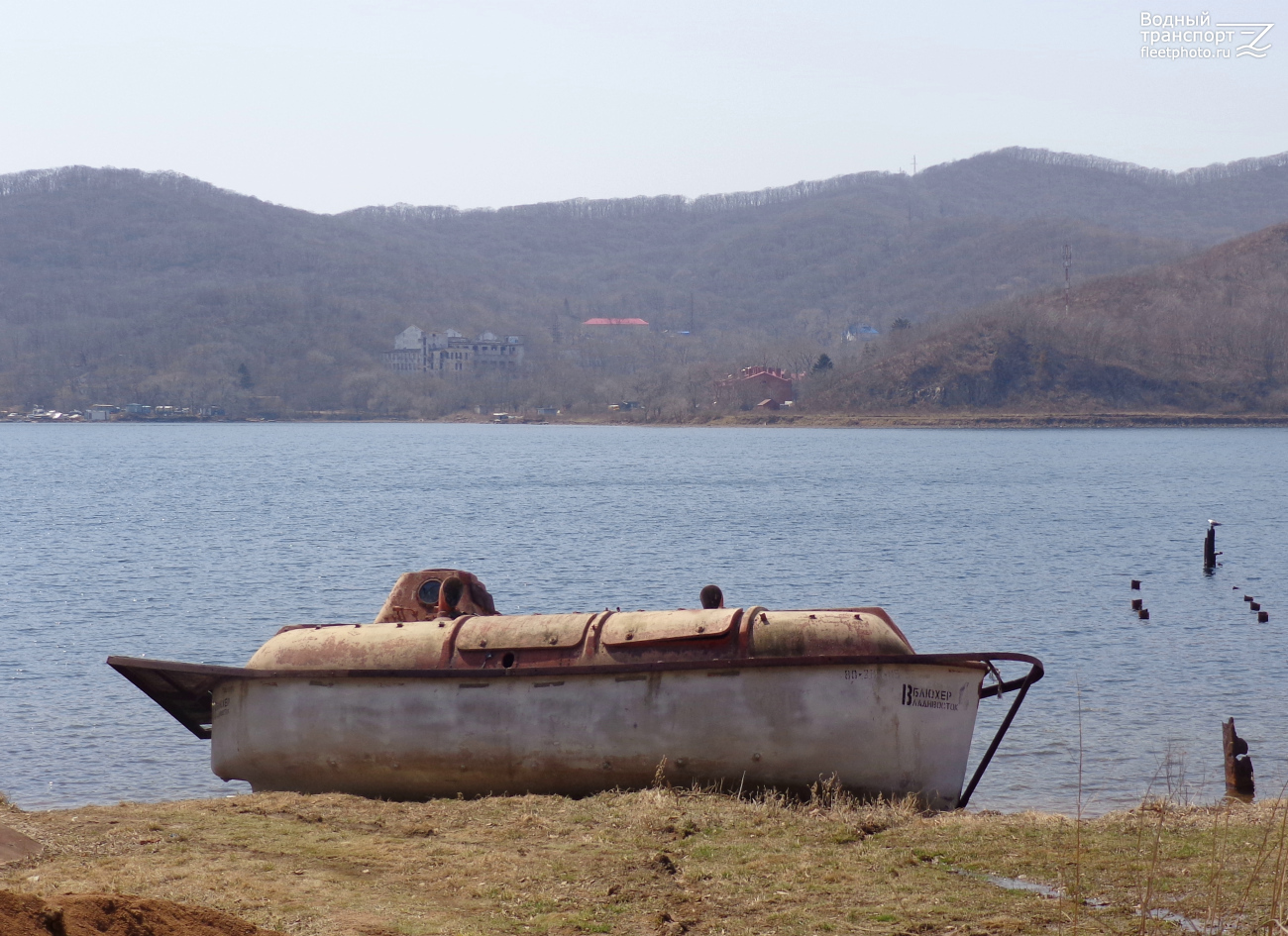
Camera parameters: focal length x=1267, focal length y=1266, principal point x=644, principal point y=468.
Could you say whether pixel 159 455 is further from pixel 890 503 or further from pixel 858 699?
pixel 858 699

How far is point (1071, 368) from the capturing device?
171750mm

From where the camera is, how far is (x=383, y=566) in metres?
42.8

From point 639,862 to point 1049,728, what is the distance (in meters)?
11.3

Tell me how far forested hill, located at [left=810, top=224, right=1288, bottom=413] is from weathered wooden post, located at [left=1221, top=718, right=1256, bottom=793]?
511 ft

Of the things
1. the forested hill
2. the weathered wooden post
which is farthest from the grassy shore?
the forested hill

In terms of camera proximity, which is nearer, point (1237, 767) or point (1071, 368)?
point (1237, 767)

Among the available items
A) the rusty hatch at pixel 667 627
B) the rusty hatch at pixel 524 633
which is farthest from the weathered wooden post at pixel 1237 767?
the rusty hatch at pixel 524 633

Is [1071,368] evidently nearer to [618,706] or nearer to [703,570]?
[703,570]

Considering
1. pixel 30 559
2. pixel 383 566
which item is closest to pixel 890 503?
pixel 383 566

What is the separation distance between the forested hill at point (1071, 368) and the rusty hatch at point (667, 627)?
161 m

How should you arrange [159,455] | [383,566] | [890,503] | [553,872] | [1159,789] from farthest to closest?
[159,455] < [890,503] < [383,566] < [1159,789] < [553,872]

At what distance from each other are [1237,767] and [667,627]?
7824 millimetres

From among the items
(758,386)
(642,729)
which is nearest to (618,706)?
(642,729)

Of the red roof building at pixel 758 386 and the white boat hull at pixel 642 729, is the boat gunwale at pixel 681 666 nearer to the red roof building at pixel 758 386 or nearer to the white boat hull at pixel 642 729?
the white boat hull at pixel 642 729
